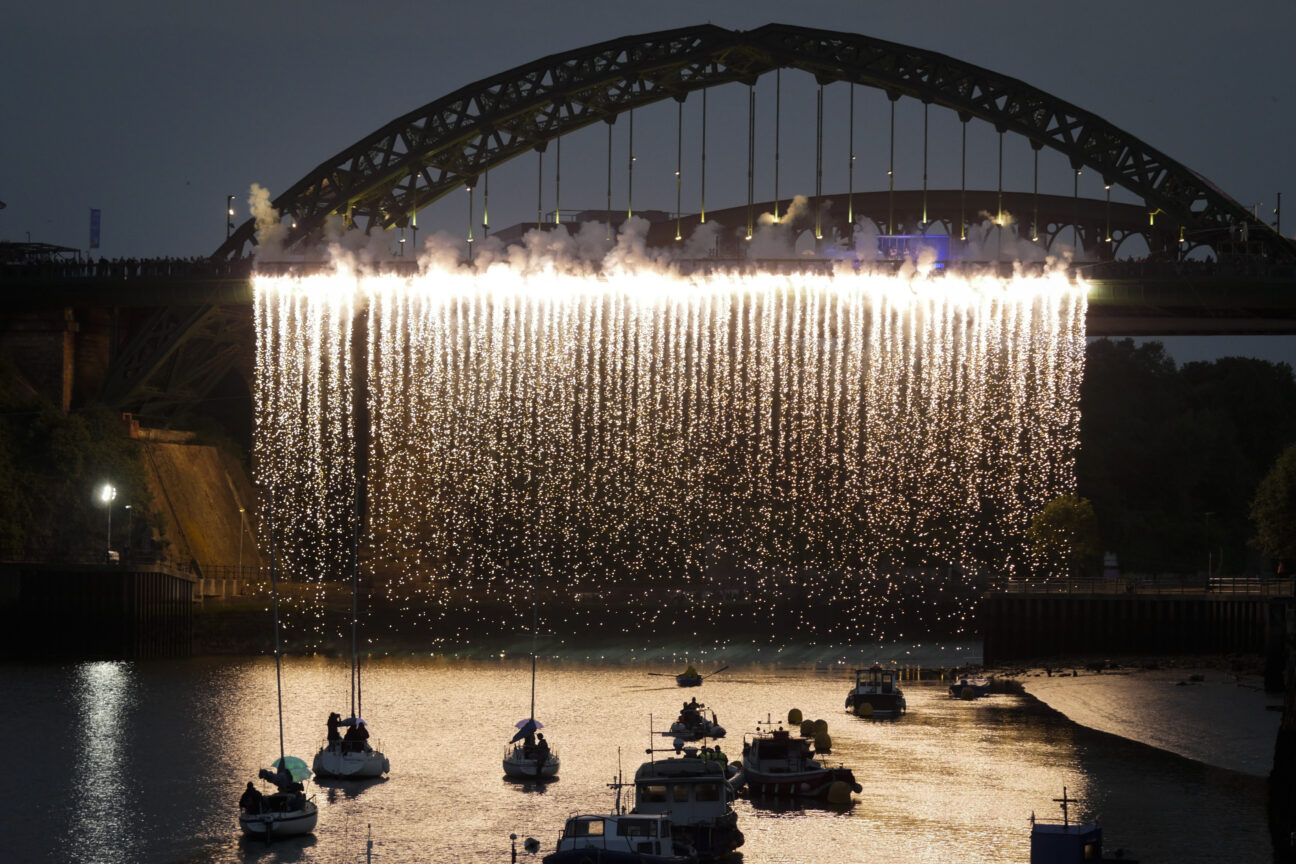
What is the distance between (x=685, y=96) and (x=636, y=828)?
63370mm

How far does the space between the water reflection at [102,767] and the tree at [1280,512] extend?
199ft

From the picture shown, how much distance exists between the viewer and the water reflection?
51406 millimetres

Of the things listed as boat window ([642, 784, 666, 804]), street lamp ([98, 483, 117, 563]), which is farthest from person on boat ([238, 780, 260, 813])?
street lamp ([98, 483, 117, 563])

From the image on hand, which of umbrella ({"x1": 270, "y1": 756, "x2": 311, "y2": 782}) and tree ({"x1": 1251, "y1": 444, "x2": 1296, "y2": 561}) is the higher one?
tree ({"x1": 1251, "y1": 444, "x2": 1296, "y2": 561})

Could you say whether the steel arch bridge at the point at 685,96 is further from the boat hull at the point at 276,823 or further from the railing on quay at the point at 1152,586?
the boat hull at the point at 276,823

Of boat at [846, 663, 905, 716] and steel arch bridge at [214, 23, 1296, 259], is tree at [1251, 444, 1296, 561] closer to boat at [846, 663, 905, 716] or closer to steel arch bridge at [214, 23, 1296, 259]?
steel arch bridge at [214, 23, 1296, 259]

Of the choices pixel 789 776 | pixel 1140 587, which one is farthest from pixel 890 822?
pixel 1140 587

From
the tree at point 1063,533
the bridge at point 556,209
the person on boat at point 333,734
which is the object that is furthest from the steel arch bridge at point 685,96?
the person on boat at point 333,734

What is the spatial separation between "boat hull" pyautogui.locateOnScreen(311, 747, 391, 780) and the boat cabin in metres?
17.3

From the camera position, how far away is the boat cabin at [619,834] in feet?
146

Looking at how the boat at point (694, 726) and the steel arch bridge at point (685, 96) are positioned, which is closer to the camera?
the boat at point (694, 726)

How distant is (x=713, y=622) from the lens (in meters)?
106

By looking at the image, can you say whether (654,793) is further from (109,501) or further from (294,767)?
(109,501)

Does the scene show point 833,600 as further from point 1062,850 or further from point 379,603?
point 1062,850
